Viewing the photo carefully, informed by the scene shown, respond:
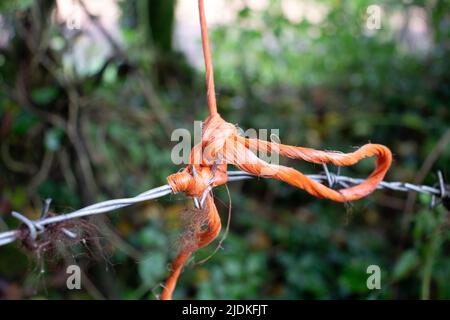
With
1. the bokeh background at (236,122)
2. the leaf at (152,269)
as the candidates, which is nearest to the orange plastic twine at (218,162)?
the bokeh background at (236,122)

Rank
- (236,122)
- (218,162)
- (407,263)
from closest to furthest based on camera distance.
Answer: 1. (218,162)
2. (407,263)
3. (236,122)

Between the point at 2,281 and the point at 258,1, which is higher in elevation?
the point at 258,1

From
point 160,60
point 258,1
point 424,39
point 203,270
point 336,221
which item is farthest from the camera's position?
point 424,39

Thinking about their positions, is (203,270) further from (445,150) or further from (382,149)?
(382,149)

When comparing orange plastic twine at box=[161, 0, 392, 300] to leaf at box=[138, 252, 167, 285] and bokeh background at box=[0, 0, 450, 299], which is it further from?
leaf at box=[138, 252, 167, 285]

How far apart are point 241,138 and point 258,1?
6.90 ft

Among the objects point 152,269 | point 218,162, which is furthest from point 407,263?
point 218,162

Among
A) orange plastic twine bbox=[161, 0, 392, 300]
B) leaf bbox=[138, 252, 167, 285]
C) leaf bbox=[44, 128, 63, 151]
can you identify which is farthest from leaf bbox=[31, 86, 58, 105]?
orange plastic twine bbox=[161, 0, 392, 300]

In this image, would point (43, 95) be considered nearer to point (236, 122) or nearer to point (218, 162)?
point (236, 122)

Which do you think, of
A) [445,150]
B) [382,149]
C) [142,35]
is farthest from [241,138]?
[142,35]

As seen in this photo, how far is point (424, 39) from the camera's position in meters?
3.45

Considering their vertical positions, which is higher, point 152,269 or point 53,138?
point 53,138

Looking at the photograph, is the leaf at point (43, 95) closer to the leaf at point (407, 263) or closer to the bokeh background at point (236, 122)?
the bokeh background at point (236, 122)

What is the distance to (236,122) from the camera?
245cm
